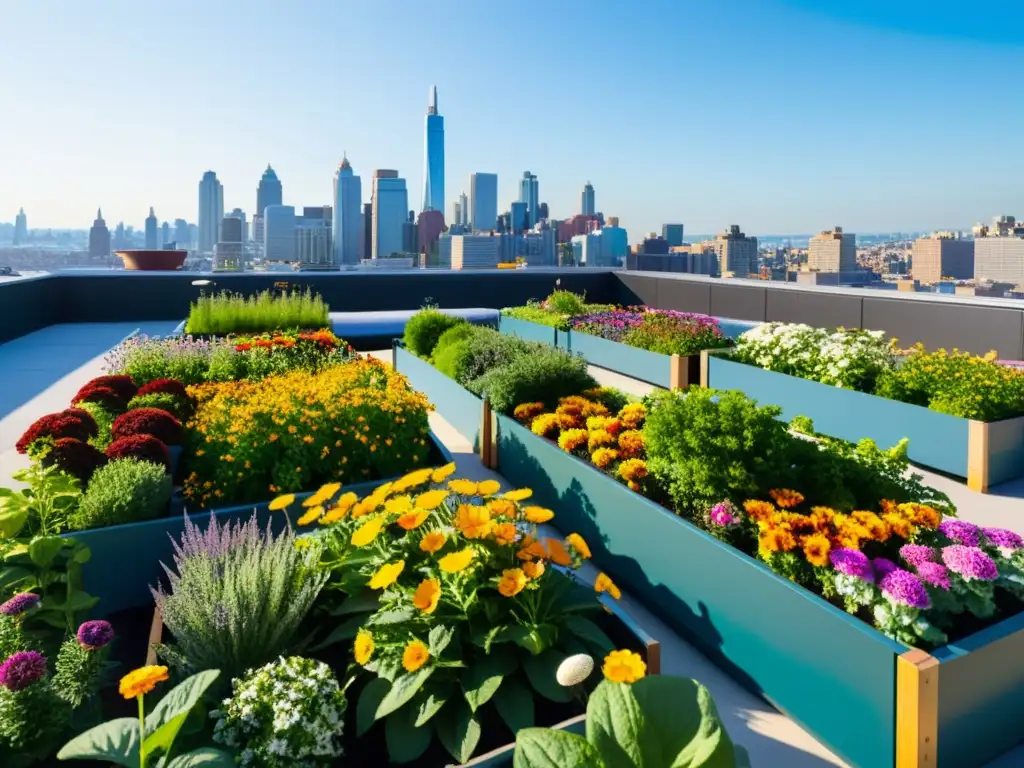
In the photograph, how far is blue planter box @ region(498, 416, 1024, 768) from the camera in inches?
71.1

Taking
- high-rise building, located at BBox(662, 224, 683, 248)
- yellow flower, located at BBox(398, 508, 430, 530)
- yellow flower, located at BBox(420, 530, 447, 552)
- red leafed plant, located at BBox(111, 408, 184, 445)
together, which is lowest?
yellow flower, located at BBox(420, 530, 447, 552)

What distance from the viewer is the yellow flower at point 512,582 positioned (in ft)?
6.18

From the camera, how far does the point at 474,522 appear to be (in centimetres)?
204

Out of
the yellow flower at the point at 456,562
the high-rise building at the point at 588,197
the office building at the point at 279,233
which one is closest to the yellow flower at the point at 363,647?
the yellow flower at the point at 456,562

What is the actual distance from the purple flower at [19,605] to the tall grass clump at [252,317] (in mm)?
6306

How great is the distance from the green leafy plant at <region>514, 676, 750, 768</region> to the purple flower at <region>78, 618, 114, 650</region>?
3.30 feet

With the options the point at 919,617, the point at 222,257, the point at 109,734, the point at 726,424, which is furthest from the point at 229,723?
the point at 222,257

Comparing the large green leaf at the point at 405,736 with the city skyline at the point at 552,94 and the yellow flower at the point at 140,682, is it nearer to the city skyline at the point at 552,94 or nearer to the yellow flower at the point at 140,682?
the yellow flower at the point at 140,682

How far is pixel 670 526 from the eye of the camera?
2611mm

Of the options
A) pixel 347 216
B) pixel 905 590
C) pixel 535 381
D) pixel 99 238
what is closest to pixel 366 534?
pixel 905 590

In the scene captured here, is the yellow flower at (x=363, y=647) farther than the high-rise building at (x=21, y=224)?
No

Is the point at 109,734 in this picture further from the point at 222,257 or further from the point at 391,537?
the point at 222,257

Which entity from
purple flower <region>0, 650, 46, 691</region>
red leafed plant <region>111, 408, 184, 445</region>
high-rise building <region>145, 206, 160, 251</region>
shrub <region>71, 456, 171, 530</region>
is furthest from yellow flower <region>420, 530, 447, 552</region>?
high-rise building <region>145, 206, 160, 251</region>

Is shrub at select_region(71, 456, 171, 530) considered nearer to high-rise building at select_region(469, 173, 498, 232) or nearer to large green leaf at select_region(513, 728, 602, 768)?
large green leaf at select_region(513, 728, 602, 768)
